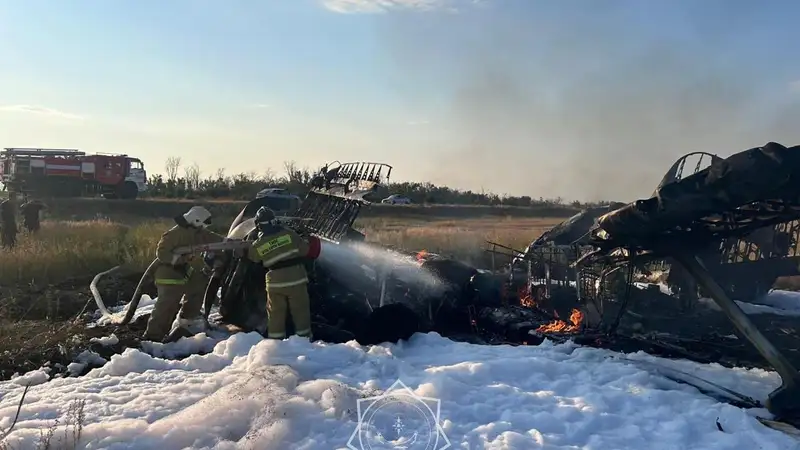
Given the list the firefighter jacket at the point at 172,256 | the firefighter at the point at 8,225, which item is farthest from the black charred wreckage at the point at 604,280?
the firefighter at the point at 8,225

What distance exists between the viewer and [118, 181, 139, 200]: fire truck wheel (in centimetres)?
3253

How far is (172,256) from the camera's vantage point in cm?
866

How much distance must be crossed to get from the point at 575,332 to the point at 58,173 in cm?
3011

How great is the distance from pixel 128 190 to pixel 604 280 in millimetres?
28780

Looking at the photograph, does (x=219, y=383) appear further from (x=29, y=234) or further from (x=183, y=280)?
(x=29, y=234)

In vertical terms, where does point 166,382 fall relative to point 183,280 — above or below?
below

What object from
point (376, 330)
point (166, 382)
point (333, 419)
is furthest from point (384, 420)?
point (376, 330)

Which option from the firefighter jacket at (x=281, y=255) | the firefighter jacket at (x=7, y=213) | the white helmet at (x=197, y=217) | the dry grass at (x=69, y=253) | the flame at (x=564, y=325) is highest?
the white helmet at (x=197, y=217)

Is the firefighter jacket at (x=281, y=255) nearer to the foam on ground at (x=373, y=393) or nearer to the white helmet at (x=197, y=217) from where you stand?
the foam on ground at (x=373, y=393)

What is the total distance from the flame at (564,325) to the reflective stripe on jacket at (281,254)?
3188 mm

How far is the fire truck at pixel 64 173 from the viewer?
1230 inches

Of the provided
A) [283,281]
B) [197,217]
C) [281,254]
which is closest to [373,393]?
[283,281]

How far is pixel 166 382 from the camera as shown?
20.1 feet

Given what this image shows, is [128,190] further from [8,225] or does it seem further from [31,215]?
[8,225]
